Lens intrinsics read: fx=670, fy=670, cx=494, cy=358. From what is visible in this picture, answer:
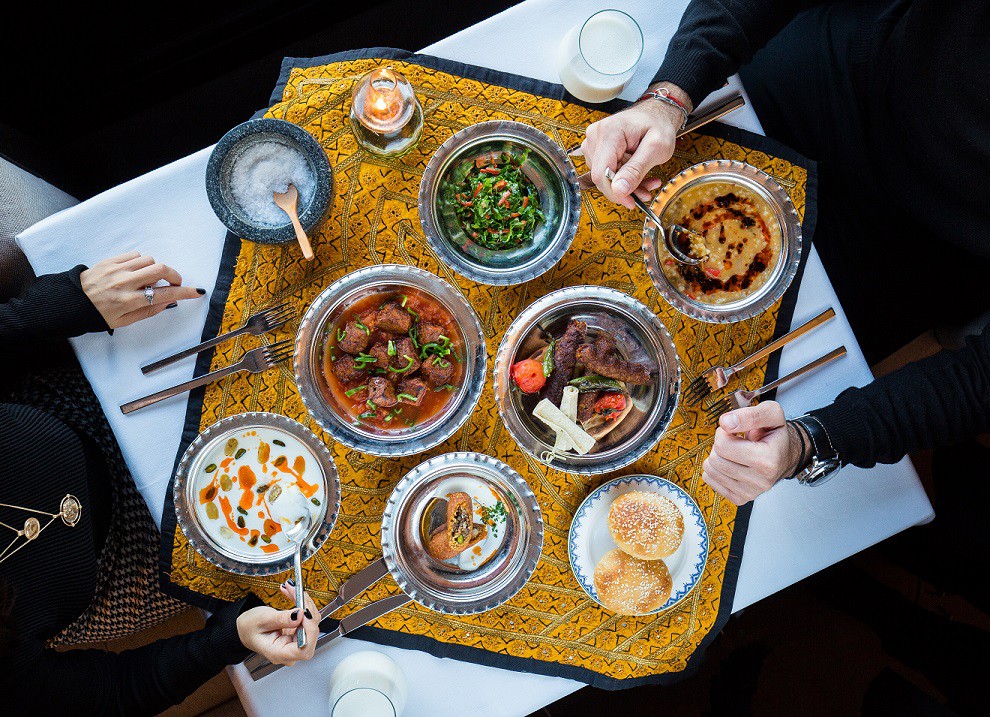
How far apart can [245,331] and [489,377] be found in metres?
0.72

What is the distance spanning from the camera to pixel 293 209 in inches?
72.2

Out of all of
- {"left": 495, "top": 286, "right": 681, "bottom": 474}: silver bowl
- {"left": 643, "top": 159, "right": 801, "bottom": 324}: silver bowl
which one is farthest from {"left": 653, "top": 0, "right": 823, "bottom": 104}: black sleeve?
{"left": 495, "top": 286, "right": 681, "bottom": 474}: silver bowl

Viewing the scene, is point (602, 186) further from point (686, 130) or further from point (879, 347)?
point (879, 347)

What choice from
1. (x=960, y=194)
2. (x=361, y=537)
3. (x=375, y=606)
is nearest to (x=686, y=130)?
(x=960, y=194)

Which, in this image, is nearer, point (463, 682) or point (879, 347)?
point (463, 682)

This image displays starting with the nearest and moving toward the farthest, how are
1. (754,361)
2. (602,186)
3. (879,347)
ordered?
(602,186) < (754,361) < (879,347)

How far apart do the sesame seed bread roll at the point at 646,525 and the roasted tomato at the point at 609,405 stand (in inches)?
9.9

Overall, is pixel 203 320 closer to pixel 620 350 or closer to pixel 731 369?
pixel 620 350

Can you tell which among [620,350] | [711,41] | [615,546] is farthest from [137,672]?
[711,41]

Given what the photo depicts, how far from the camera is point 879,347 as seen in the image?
248cm

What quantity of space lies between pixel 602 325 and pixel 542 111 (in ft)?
2.15

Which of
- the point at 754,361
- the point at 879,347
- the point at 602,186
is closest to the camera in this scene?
the point at 602,186

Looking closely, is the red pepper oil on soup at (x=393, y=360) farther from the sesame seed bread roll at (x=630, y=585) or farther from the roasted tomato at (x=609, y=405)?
the sesame seed bread roll at (x=630, y=585)

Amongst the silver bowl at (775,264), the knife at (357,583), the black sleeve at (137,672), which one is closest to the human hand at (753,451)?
→ the silver bowl at (775,264)
